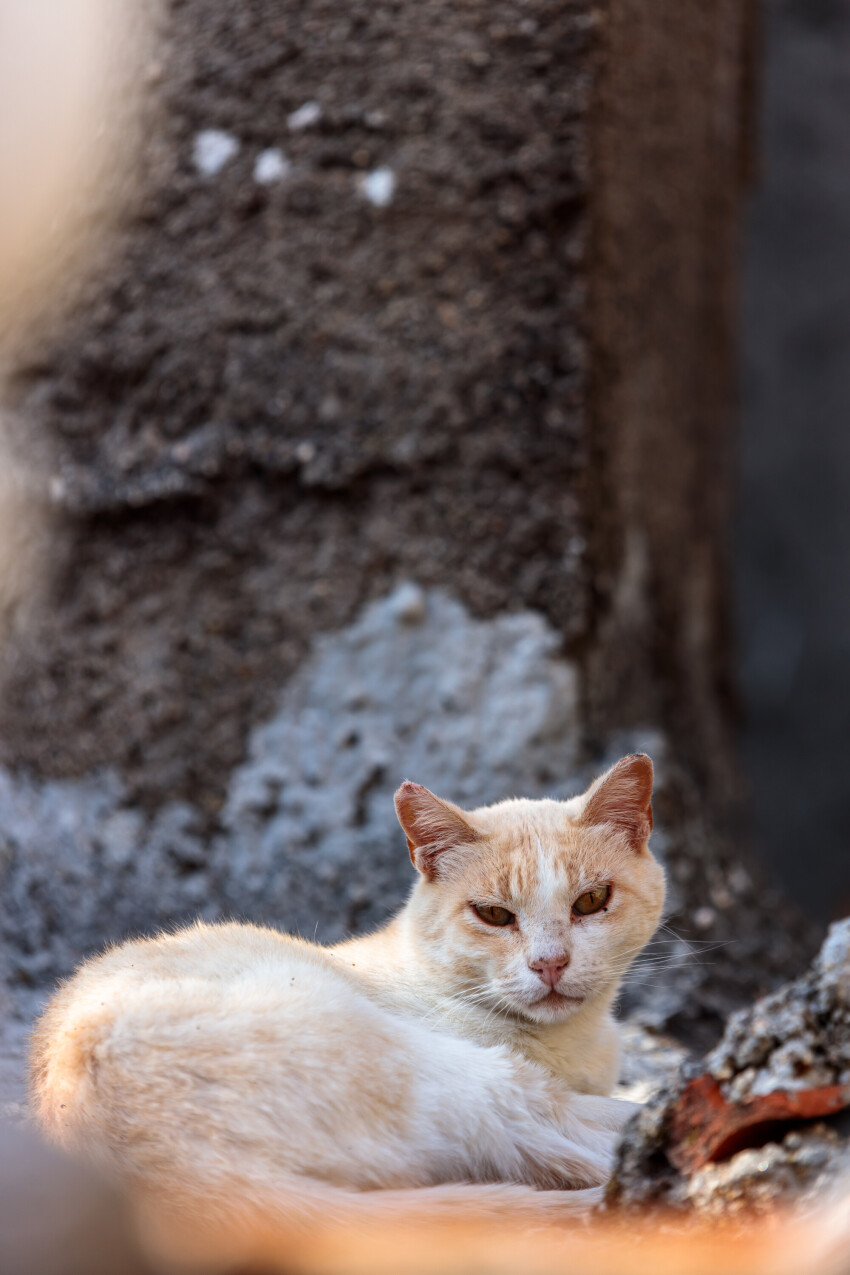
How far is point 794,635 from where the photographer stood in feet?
17.8

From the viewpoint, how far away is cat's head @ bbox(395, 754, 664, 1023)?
1418 millimetres

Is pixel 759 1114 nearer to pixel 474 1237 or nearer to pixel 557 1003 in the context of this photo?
pixel 474 1237

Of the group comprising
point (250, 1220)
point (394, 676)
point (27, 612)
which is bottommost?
point (394, 676)

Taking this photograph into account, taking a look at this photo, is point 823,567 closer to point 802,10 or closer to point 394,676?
point 802,10

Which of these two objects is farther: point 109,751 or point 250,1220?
point 109,751

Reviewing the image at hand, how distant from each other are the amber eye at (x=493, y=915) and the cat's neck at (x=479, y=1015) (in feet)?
0.26

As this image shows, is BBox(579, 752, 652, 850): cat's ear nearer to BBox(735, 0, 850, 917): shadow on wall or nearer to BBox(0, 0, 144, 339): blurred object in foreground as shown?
BBox(0, 0, 144, 339): blurred object in foreground

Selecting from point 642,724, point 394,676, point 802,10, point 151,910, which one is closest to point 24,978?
point 151,910

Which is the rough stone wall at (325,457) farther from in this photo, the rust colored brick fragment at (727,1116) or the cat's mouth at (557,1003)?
the rust colored brick fragment at (727,1116)

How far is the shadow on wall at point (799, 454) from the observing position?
526 centimetres

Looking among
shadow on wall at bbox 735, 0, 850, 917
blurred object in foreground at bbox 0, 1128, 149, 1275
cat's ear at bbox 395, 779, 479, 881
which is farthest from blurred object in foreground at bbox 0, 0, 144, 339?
shadow on wall at bbox 735, 0, 850, 917

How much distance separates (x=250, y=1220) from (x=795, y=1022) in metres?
0.55

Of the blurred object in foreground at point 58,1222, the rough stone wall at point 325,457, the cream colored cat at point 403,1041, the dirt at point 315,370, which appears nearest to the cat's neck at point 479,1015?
the cream colored cat at point 403,1041

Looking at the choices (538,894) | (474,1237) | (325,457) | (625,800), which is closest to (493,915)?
(538,894)
